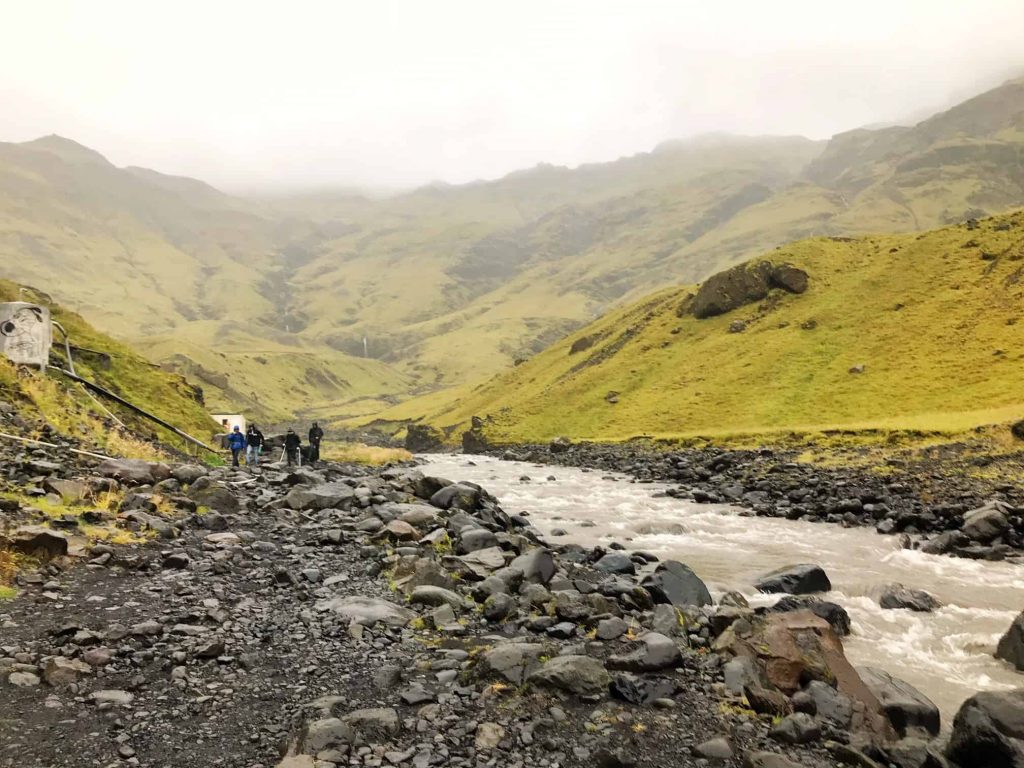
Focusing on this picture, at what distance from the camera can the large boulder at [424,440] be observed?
110375 millimetres

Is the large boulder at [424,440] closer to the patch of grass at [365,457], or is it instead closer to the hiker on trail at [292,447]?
the patch of grass at [365,457]

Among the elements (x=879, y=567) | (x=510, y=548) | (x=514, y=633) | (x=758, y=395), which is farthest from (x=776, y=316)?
(x=514, y=633)

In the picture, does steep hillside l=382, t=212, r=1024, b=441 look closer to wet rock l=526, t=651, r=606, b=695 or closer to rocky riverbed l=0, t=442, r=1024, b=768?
rocky riverbed l=0, t=442, r=1024, b=768

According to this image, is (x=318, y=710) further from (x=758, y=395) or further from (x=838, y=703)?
(x=758, y=395)

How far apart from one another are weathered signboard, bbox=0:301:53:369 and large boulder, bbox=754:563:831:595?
33.4 meters

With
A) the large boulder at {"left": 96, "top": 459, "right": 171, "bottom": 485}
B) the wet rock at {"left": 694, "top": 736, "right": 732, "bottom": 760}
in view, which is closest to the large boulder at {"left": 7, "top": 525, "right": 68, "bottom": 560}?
the large boulder at {"left": 96, "top": 459, "right": 171, "bottom": 485}

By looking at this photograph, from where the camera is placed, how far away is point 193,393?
5188 cm

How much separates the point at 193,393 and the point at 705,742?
53.7 m

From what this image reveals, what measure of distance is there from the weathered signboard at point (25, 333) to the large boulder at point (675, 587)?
3037cm

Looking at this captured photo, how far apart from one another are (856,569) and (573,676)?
17.0 metres

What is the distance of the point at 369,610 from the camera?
38.5ft

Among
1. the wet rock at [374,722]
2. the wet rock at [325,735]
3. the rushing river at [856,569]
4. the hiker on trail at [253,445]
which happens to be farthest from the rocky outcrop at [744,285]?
the wet rock at [325,735]

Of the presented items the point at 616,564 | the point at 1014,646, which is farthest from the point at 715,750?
the point at 616,564

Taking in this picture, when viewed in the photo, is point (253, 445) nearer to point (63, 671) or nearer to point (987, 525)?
point (63, 671)
